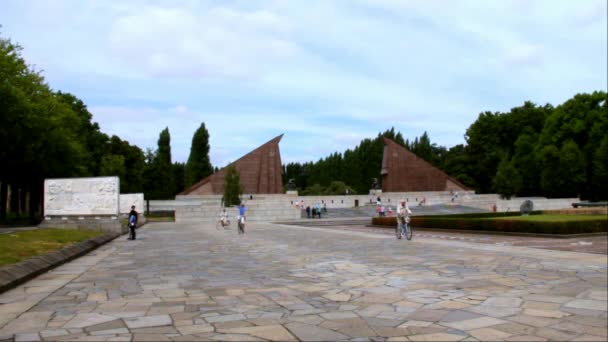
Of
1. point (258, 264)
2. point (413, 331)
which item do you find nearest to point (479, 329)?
point (413, 331)

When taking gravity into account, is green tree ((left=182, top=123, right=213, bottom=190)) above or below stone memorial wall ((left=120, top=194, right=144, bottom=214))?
above

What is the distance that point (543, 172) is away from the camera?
51.1 meters

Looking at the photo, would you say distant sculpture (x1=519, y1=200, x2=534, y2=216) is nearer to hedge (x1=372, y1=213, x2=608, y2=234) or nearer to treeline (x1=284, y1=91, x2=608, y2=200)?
hedge (x1=372, y1=213, x2=608, y2=234)

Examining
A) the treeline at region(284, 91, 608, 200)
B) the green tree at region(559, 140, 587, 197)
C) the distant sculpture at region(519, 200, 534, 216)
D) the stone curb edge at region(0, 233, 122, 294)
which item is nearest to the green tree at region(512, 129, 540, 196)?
the treeline at region(284, 91, 608, 200)

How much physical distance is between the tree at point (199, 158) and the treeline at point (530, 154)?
17.7m

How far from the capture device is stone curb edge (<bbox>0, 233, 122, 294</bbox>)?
7.10 metres

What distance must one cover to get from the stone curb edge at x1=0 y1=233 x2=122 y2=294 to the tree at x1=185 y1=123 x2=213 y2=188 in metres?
54.3

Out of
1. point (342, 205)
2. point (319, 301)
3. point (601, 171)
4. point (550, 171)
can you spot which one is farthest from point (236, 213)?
point (601, 171)

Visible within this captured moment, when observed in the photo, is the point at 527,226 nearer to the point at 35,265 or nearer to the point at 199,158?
the point at 35,265

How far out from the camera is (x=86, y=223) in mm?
21453

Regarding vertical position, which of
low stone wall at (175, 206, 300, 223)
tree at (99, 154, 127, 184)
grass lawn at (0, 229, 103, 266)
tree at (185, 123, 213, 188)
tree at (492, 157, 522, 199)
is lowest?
low stone wall at (175, 206, 300, 223)

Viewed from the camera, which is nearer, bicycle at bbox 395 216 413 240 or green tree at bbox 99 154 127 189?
bicycle at bbox 395 216 413 240

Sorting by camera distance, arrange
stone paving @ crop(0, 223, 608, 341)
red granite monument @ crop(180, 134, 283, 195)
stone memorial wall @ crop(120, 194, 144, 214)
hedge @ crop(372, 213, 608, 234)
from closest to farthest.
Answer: stone paving @ crop(0, 223, 608, 341)
hedge @ crop(372, 213, 608, 234)
stone memorial wall @ crop(120, 194, 144, 214)
red granite monument @ crop(180, 134, 283, 195)

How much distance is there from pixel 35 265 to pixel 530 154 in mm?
56817
